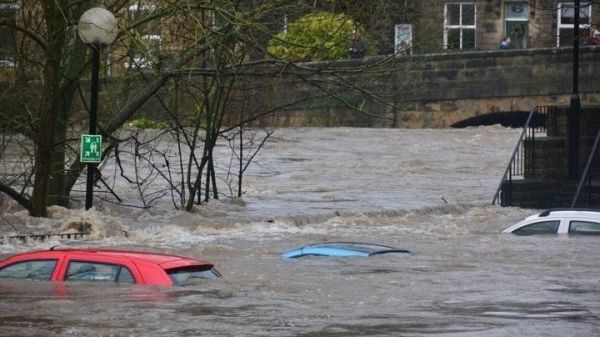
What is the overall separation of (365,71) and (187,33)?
323cm

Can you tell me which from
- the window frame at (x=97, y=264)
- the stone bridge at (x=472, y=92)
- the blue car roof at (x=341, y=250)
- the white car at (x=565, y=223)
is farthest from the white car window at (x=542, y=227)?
the stone bridge at (x=472, y=92)

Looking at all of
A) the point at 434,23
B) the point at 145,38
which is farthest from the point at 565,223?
the point at 434,23

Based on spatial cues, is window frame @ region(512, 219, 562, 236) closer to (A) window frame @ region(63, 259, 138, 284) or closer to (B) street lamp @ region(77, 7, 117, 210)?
(B) street lamp @ region(77, 7, 117, 210)

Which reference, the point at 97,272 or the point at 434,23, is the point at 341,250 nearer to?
the point at 97,272

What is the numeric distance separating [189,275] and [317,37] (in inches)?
580

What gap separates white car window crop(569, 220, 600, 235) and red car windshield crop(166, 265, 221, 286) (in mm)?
7515

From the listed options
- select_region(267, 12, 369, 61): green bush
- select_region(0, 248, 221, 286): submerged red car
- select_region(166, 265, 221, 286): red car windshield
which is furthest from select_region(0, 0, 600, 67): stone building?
select_region(0, 248, 221, 286): submerged red car

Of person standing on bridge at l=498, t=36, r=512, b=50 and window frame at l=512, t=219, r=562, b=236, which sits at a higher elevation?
person standing on bridge at l=498, t=36, r=512, b=50

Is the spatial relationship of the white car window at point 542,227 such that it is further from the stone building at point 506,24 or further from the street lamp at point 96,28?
the stone building at point 506,24

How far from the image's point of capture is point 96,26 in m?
21.3

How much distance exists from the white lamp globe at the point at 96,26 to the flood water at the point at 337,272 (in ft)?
10.3

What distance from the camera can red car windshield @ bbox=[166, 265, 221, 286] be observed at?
14531 millimetres

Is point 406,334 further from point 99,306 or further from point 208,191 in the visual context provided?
point 208,191

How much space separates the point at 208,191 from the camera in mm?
29844
